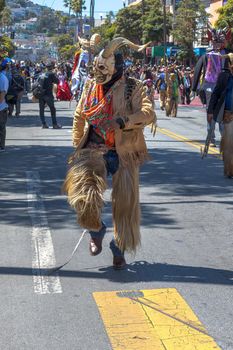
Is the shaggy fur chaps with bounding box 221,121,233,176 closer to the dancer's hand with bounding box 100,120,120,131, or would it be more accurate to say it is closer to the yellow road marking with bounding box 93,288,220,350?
the dancer's hand with bounding box 100,120,120,131

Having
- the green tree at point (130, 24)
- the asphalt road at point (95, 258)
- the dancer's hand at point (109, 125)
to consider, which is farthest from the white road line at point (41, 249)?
the green tree at point (130, 24)

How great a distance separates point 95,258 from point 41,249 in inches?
24.8

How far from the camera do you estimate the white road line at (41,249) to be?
587 cm

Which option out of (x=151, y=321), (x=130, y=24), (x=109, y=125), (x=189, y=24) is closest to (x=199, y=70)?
(x=109, y=125)

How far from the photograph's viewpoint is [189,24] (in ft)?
168

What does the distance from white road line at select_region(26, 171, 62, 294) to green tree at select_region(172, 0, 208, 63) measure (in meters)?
41.9

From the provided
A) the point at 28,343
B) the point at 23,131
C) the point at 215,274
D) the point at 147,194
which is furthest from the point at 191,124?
the point at 28,343

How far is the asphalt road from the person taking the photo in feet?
16.5

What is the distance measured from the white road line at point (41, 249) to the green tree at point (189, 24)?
41918 mm

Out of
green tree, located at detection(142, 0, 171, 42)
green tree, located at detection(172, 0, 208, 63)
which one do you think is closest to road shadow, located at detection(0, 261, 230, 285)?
green tree, located at detection(172, 0, 208, 63)

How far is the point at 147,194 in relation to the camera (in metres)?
10.1

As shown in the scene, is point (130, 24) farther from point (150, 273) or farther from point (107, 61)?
point (150, 273)

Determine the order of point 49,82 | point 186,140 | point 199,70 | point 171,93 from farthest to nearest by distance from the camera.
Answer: point 171,93 → point 49,82 → point 186,140 → point 199,70

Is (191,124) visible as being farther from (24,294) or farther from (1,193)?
(24,294)
